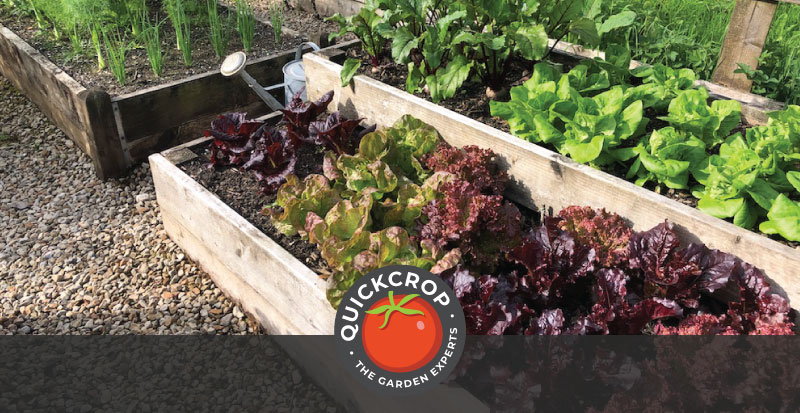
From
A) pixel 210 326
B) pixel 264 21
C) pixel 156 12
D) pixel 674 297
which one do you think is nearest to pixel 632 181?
pixel 674 297

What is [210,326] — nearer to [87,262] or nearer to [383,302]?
[87,262]

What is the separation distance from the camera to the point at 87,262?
3.21m

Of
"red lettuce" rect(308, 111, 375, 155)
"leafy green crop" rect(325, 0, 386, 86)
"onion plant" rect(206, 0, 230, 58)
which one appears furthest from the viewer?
"onion plant" rect(206, 0, 230, 58)

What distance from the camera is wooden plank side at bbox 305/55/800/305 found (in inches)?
82.5

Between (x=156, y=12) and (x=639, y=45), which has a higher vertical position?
(x=639, y=45)

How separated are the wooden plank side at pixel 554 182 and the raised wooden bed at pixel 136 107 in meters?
0.55

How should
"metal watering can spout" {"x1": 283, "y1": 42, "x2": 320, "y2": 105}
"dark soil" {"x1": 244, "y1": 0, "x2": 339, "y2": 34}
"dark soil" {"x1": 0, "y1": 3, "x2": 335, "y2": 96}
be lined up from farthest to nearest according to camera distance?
"dark soil" {"x1": 244, "y1": 0, "x2": 339, "y2": 34} < "dark soil" {"x1": 0, "y1": 3, "x2": 335, "y2": 96} < "metal watering can spout" {"x1": 283, "y1": 42, "x2": 320, "y2": 105}

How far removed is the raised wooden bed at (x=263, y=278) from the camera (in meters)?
2.18

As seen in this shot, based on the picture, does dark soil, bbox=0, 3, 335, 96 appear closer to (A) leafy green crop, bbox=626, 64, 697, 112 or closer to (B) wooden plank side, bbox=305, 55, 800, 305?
(B) wooden plank side, bbox=305, 55, 800, 305

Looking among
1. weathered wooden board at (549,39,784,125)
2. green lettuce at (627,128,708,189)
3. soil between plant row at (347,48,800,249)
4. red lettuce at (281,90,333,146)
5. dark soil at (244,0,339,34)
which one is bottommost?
dark soil at (244,0,339,34)

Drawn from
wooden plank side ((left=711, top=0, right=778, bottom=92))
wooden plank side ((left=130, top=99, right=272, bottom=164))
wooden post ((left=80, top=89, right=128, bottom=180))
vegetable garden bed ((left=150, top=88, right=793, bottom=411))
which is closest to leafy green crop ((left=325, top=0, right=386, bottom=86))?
vegetable garden bed ((left=150, top=88, right=793, bottom=411))

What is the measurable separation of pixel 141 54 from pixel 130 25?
1.56ft

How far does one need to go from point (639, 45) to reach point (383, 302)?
2.64m

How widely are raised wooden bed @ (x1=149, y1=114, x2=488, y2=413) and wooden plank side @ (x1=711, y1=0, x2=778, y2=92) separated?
7.99 ft
